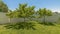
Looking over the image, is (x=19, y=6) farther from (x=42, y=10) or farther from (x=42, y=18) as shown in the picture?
(x=42, y=18)

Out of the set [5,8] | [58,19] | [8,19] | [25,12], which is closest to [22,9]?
[25,12]

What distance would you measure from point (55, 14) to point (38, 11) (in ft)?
22.1

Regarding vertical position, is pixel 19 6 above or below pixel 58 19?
above

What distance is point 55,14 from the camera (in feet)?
112

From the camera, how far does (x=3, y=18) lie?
27078mm

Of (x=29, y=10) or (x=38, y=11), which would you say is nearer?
(x=29, y=10)

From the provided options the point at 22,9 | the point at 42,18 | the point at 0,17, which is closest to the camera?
the point at 22,9

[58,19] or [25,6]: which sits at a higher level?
[25,6]

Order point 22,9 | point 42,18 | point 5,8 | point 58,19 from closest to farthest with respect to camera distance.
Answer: point 22,9 → point 42,18 → point 58,19 → point 5,8

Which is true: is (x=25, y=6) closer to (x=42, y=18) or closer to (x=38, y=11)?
(x=38, y=11)

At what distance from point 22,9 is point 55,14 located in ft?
42.1

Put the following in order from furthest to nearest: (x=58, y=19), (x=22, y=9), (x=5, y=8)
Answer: (x=5, y=8), (x=58, y=19), (x=22, y=9)

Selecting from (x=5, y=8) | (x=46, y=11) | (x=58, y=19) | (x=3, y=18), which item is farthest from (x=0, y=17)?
(x=5, y=8)

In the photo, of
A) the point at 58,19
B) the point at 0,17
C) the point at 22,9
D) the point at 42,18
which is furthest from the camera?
the point at 58,19
